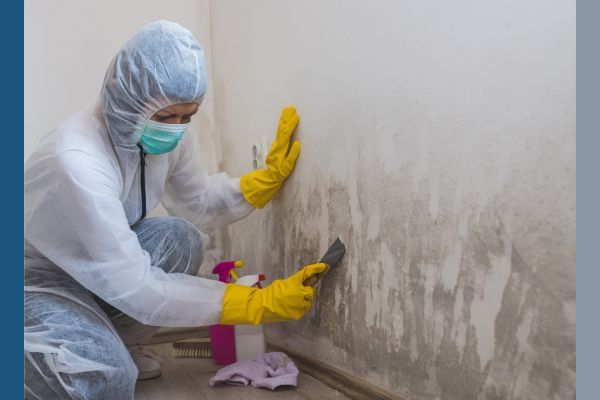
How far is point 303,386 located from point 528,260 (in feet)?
2.65

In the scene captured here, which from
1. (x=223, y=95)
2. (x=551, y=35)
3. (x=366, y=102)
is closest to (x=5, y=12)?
(x=551, y=35)

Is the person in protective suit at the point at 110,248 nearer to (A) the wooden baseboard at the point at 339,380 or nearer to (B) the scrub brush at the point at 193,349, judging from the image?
(A) the wooden baseboard at the point at 339,380

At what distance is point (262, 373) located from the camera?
60.0 inches

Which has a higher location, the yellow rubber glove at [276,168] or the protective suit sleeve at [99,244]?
the yellow rubber glove at [276,168]

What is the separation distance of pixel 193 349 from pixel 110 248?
2.46 feet

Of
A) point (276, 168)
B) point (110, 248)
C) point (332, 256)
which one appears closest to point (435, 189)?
point (332, 256)

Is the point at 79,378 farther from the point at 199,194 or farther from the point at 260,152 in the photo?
the point at 260,152

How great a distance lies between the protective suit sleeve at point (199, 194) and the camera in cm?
176

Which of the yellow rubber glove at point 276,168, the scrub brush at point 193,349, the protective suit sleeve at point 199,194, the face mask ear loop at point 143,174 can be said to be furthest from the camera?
the scrub brush at point 193,349

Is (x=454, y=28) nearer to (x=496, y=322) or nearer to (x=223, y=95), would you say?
(x=496, y=322)

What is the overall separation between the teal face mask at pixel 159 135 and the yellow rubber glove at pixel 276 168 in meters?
0.33

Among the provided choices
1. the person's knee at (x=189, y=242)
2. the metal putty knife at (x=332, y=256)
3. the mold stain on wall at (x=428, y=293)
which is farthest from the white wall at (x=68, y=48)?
the metal putty knife at (x=332, y=256)

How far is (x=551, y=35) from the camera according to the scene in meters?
0.86

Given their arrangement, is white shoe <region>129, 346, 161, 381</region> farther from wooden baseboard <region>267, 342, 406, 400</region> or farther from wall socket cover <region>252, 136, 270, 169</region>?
wall socket cover <region>252, 136, 270, 169</region>
